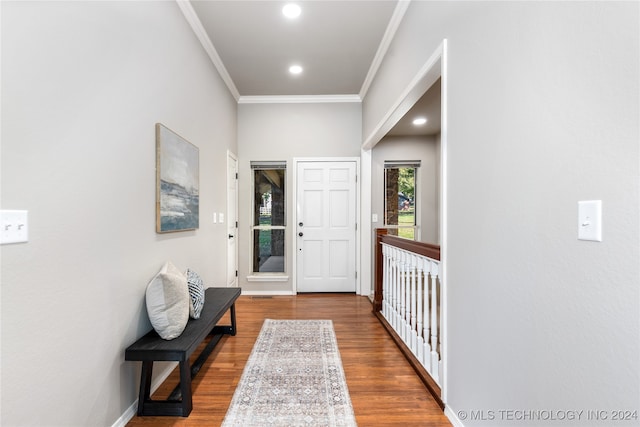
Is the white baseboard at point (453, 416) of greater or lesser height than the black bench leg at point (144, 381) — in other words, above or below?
below

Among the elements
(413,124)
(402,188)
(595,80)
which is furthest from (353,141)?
(595,80)

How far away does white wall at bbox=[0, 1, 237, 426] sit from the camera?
1.04 m

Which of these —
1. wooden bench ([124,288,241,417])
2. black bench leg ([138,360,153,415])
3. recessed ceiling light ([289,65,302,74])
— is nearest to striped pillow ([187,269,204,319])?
wooden bench ([124,288,241,417])

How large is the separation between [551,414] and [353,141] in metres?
3.85

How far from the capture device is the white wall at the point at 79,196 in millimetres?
1045

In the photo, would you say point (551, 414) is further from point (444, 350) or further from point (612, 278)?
point (444, 350)

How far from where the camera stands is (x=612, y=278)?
31.2 inches

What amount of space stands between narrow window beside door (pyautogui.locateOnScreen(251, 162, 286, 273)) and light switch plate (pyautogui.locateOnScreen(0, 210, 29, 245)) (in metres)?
3.42

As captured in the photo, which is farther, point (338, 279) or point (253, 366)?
point (338, 279)

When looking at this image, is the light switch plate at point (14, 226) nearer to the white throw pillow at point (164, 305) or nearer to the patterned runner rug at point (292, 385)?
the white throw pillow at point (164, 305)

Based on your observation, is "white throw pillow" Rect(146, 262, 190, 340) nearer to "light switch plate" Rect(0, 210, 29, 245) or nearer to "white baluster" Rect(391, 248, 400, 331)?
"light switch plate" Rect(0, 210, 29, 245)

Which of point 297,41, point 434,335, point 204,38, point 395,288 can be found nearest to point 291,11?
point 297,41

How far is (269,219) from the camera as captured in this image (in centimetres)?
454

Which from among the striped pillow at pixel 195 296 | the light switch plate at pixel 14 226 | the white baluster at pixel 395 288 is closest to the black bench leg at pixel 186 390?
the striped pillow at pixel 195 296
